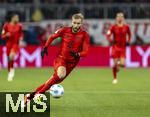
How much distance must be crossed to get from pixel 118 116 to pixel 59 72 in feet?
6.59

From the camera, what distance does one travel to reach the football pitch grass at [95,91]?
1310 cm

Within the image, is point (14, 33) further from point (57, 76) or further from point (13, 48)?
point (57, 76)

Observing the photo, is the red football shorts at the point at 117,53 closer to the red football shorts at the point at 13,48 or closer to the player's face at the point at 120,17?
the player's face at the point at 120,17

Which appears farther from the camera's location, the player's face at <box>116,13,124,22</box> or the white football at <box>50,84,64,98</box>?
the player's face at <box>116,13,124,22</box>

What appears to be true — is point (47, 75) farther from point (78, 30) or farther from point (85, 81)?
point (78, 30)

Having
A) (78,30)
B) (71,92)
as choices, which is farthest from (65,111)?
(71,92)

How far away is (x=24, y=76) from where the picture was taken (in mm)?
23812

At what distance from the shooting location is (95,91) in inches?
702

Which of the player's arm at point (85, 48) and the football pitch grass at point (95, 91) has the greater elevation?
the player's arm at point (85, 48)

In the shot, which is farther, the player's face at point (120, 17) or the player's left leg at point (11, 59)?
the player's left leg at point (11, 59)

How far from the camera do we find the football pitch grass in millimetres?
13102

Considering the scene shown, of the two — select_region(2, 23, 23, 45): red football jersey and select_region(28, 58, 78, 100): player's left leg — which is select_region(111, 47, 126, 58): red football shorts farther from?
select_region(28, 58, 78, 100): player's left leg

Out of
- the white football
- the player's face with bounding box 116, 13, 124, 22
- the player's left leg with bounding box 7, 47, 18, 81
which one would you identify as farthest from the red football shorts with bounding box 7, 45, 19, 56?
the white football

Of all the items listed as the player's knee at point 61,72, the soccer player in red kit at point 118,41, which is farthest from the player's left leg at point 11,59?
Answer: the player's knee at point 61,72
